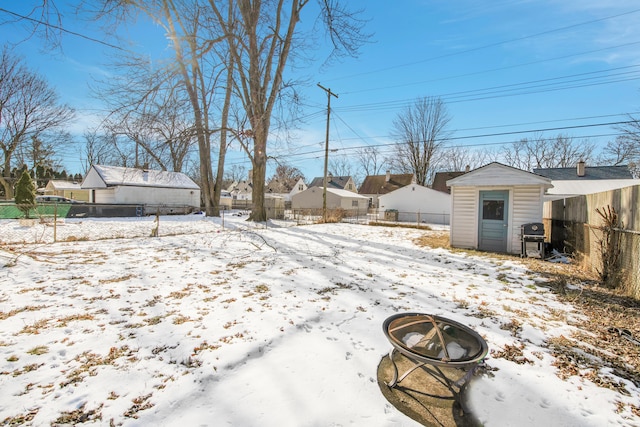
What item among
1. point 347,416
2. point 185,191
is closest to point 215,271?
point 347,416

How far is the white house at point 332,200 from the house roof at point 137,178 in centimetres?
1301

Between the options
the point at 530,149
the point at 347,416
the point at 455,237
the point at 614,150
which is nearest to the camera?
the point at 347,416

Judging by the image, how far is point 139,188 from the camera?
23.6 metres

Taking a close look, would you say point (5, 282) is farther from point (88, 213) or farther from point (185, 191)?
point (185, 191)

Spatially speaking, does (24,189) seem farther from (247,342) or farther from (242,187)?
(242,187)

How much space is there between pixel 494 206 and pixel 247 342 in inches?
356

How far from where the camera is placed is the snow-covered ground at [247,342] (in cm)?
201

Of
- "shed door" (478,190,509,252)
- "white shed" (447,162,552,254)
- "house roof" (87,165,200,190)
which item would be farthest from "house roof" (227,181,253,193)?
"shed door" (478,190,509,252)

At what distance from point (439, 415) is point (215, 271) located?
4781 mm

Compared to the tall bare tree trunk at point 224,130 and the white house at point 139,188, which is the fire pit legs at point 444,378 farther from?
the white house at point 139,188

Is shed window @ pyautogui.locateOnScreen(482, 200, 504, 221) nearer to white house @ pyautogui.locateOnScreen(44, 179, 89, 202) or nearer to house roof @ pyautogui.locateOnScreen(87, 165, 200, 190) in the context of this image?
house roof @ pyautogui.locateOnScreen(87, 165, 200, 190)

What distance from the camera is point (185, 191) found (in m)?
26.9

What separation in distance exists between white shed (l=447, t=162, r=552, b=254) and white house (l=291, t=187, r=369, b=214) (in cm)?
1928

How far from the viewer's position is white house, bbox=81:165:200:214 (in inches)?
895
